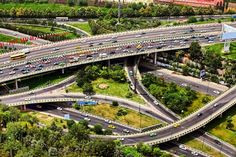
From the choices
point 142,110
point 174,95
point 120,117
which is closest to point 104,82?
point 142,110

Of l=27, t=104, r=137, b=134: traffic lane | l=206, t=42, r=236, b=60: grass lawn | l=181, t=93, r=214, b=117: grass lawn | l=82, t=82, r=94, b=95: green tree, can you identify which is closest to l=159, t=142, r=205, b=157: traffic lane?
l=27, t=104, r=137, b=134: traffic lane

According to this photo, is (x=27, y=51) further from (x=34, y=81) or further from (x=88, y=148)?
(x=88, y=148)

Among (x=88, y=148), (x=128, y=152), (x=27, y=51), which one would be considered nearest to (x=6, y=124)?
(x=88, y=148)

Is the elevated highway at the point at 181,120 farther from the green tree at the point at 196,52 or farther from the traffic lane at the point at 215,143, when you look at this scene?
the green tree at the point at 196,52

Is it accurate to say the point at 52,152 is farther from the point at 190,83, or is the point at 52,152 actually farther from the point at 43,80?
the point at 190,83

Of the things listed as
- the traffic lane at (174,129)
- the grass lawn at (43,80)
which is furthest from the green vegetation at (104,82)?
the traffic lane at (174,129)
